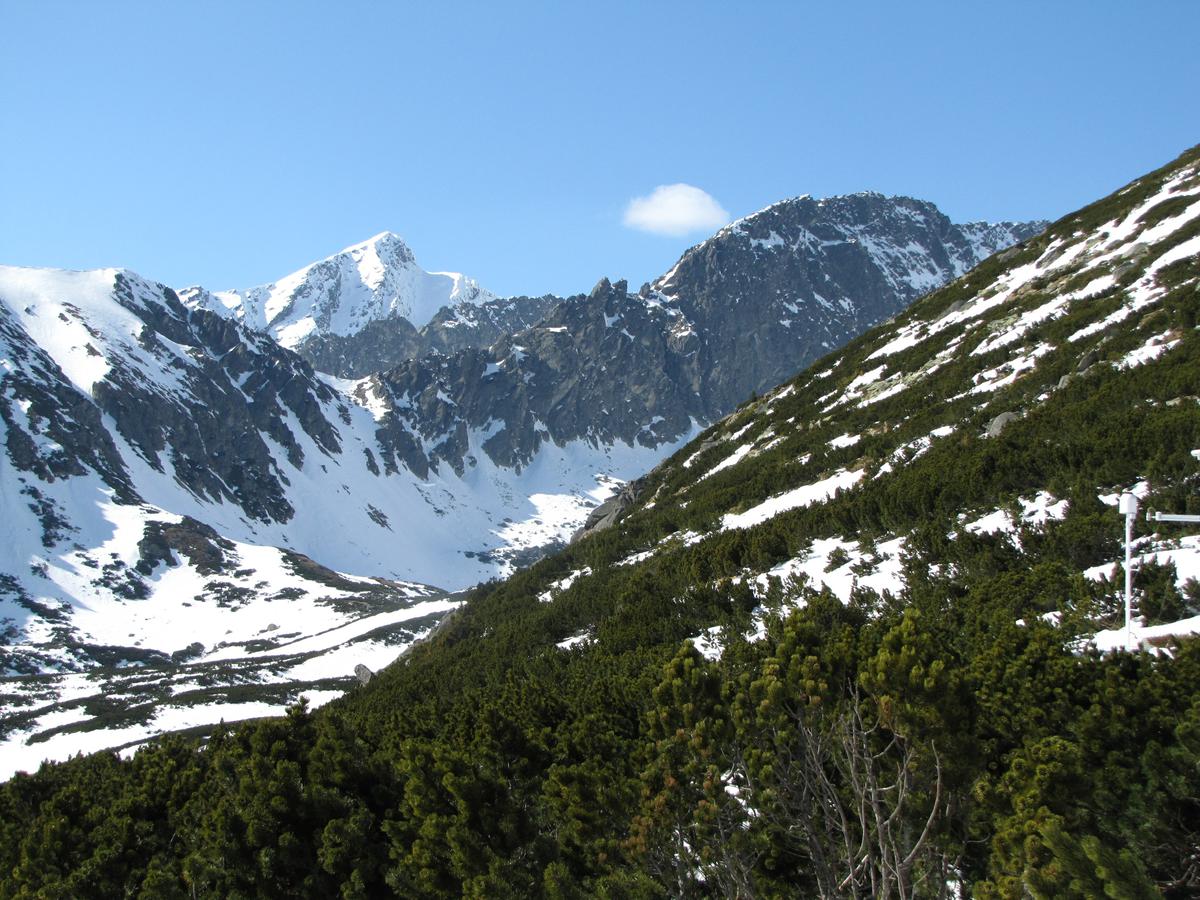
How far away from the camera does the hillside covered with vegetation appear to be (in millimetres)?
6328

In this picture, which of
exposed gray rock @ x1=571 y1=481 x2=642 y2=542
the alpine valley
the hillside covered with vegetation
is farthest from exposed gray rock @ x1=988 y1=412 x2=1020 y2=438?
the alpine valley

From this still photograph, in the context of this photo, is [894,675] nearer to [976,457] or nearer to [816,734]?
[816,734]

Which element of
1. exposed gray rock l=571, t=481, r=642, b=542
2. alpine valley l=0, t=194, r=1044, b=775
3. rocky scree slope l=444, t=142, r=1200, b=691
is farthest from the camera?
alpine valley l=0, t=194, r=1044, b=775

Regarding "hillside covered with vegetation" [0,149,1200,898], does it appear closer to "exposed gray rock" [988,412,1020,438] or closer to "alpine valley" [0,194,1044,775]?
"exposed gray rock" [988,412,1020,438]

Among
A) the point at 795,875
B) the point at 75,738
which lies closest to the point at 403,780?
the point at 795,875

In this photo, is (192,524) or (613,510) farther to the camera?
(192,524)

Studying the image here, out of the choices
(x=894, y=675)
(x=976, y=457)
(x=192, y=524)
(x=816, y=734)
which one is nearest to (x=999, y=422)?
(x=976, y=457)

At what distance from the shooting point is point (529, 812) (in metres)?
9.03

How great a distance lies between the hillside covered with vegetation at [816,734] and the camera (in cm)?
633

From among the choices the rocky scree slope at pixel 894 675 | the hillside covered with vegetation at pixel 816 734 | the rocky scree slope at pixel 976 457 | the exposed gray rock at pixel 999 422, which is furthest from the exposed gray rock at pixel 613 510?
the exposed gray rock at pixel 999 422

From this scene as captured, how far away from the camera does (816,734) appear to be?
285 inches

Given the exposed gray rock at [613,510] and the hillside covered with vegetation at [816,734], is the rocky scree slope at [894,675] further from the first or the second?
the exposed gray rock at [613,510]

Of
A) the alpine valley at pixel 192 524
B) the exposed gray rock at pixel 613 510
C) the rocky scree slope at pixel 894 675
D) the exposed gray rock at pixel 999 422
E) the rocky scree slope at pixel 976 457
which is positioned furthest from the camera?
the alpine valley at pixel 192 524

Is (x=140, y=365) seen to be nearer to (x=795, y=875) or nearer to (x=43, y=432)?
(x=43, y=432)
